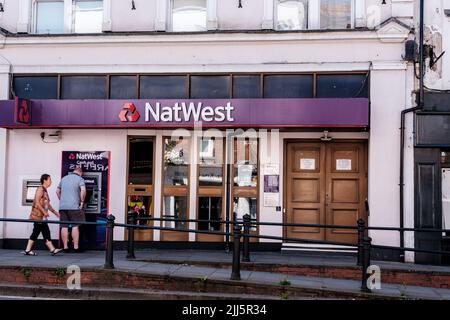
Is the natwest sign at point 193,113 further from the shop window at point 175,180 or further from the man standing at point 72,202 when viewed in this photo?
the man standing at point 72,202

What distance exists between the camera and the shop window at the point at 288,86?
12.2 m

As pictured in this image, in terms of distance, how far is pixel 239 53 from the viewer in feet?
40.5

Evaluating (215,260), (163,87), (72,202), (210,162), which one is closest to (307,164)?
(210,162)

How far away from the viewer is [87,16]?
13133mm

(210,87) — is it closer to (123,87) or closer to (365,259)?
(123,87)

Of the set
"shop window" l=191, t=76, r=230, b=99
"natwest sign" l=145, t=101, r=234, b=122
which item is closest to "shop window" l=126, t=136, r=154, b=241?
"natwest sign" l=145, t=101, r=234, b=122

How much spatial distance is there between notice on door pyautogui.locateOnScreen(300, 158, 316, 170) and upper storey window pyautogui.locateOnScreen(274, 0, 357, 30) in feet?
10.0

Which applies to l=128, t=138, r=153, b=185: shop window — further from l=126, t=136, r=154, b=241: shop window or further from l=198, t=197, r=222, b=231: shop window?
l=198, t=197, r=222, b=231: shop window

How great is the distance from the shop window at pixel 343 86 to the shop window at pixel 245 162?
6.46ft

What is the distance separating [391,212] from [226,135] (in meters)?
4.11
